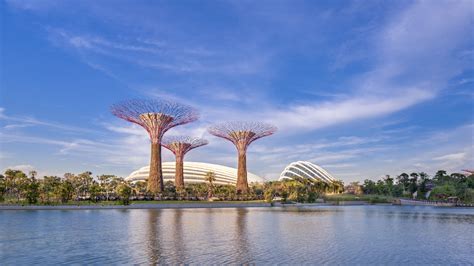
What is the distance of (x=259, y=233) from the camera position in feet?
93.0

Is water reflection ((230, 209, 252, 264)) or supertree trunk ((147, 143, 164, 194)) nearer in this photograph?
water reflection ((230, 209, 252, 264))

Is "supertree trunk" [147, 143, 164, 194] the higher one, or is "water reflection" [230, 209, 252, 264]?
"supertree trunk" [147, 143, 164, 194]

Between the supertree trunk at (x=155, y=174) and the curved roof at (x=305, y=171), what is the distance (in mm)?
95932

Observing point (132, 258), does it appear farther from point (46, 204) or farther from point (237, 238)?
point (46, 204)

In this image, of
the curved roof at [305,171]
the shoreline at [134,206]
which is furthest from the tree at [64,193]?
the curved roof at [305,171]

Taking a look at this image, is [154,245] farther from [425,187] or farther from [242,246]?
[425,187]

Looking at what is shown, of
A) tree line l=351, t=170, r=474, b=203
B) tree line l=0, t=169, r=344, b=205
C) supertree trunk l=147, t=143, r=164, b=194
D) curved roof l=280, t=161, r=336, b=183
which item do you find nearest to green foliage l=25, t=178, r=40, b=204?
tree line l=0, t=169, r=344, b=205

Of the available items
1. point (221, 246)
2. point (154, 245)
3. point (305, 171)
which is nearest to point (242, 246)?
point (221, 246)

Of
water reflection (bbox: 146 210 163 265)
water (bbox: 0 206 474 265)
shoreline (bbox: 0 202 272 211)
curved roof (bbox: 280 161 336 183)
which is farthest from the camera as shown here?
curved roof (bbox: 280 161 336 183)

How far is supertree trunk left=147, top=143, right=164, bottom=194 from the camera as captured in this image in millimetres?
82250

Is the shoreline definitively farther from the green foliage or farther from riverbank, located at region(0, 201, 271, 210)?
the green foliage

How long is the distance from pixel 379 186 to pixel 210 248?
126262 millimetres

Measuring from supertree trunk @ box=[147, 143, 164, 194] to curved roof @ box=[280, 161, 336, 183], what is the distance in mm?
95932

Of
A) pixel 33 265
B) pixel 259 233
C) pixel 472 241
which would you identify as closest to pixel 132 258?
pixel 33 265
